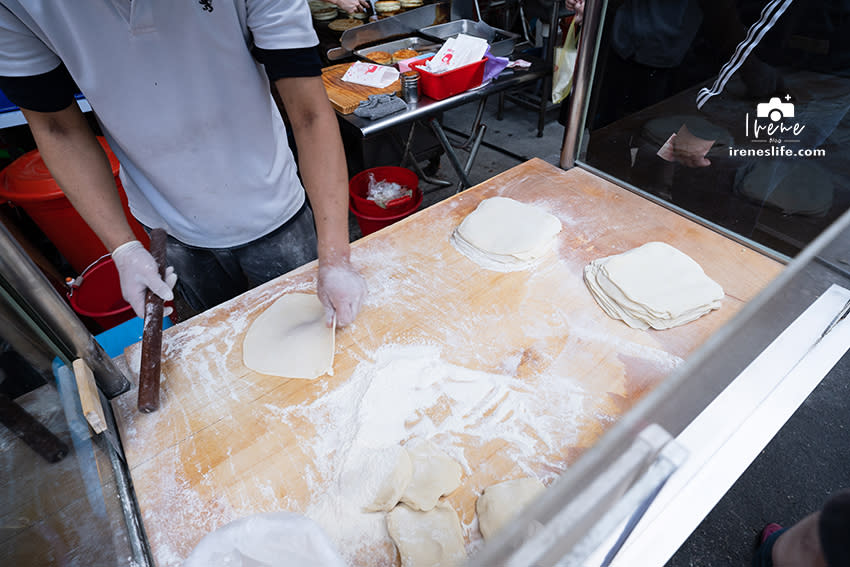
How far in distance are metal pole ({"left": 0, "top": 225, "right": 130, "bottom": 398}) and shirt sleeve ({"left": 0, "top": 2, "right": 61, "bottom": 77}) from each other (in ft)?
1.65

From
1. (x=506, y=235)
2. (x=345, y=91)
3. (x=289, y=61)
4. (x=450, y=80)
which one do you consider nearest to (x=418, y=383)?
(x=506, y=235)

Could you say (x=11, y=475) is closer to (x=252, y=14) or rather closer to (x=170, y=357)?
(x=170, y=357)

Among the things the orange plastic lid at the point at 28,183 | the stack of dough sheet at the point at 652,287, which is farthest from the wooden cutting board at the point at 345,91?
the stack of dough sheet at the point at 652,287

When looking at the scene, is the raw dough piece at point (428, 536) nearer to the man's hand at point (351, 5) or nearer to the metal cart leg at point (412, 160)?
the metal cart leg at point (412, 160)

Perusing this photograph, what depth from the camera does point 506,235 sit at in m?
1.55

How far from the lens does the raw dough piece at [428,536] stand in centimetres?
87

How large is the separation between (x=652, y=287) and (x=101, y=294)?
2807 mm

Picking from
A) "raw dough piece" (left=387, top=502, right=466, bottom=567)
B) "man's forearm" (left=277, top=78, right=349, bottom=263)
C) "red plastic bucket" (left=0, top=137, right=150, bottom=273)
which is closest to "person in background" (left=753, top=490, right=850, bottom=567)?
"raw dough piece" (left=387, top=502, right=466, bottom=567)

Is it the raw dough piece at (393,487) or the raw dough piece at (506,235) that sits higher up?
the raw dough piece at (506,235)

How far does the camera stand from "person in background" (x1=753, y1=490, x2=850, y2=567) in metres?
1.18

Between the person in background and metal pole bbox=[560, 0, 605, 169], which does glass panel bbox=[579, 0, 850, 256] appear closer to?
metal pole bbox=[560, 0, 605, 169]

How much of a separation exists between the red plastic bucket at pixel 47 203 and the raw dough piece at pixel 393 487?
214 cm

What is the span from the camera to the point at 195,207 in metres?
1.49

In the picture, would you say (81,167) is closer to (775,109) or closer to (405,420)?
(405,420)
